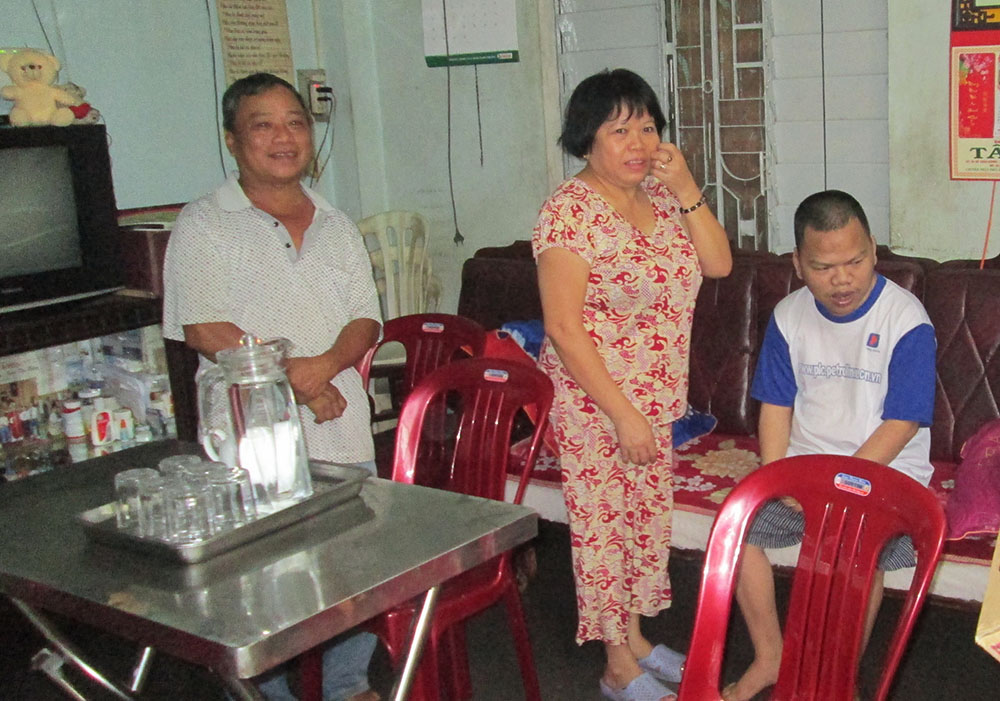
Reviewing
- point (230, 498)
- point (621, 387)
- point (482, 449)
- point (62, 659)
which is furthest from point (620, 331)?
point (62, 659)

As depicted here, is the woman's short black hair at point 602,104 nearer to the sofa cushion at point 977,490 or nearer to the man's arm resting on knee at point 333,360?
the man's arm resting on knee at point 333,360

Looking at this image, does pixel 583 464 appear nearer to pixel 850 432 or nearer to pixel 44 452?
pixel 850 432

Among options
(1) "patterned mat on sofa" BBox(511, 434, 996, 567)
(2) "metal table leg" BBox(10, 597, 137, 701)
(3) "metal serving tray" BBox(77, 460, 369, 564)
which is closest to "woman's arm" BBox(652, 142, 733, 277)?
(1) "patterned mat on sofa" BBox(511, 434, 996, 567)

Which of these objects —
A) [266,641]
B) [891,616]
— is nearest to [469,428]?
[266,641]

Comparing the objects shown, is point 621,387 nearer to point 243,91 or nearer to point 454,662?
point 454,662

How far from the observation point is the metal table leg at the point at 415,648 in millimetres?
1661

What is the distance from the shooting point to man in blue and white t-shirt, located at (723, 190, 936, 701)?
222cm

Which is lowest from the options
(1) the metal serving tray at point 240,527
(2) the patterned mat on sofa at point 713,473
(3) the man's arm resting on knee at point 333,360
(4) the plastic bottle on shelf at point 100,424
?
(2) the patterned mat on sofa at point 713,473

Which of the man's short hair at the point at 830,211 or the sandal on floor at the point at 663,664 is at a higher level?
the man's short hair at the point at 830,211

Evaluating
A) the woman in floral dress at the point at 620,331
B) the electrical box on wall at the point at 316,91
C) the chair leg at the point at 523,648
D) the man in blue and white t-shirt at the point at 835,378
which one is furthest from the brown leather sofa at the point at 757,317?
the chair leg at the point at 523,648

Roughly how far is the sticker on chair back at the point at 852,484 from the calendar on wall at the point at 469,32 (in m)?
2.75

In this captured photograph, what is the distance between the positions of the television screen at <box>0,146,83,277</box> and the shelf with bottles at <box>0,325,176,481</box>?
268mm

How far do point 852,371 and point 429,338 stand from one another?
1272 millimetres

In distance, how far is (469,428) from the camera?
7.99 feet
